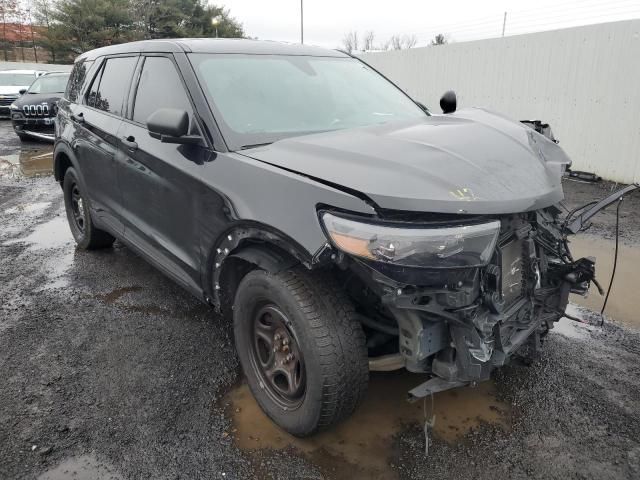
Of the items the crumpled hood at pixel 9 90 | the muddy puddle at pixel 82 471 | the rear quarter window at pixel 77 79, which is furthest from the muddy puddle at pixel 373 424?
the crumpled hood at pixel 9 90

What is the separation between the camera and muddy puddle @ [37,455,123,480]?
89.4 inches

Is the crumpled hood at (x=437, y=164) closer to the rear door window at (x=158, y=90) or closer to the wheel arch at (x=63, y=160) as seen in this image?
the rear door window at (x=158, y=90)

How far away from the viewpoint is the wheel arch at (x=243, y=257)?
220cm

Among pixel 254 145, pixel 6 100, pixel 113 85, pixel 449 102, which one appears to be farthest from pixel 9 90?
pixel 254 145

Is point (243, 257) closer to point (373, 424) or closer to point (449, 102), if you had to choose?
point (373, 424)

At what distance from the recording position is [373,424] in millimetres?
2609

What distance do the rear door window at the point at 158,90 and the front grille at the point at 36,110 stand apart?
11.1 m

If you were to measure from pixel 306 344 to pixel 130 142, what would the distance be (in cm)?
212

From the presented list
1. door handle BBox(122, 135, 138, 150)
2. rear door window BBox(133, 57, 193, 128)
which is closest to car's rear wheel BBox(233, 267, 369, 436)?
rear door window BBox(133, 57, 193, 128)

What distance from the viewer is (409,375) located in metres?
3.02

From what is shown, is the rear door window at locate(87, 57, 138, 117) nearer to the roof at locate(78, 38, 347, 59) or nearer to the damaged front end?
the roof at locate(78, 38, 347, 59)

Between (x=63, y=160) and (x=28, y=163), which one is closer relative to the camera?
(x=63, y=160)

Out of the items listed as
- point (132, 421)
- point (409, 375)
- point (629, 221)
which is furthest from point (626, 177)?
point (132, 421)

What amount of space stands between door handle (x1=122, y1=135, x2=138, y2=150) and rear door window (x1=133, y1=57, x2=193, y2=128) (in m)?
0.13
